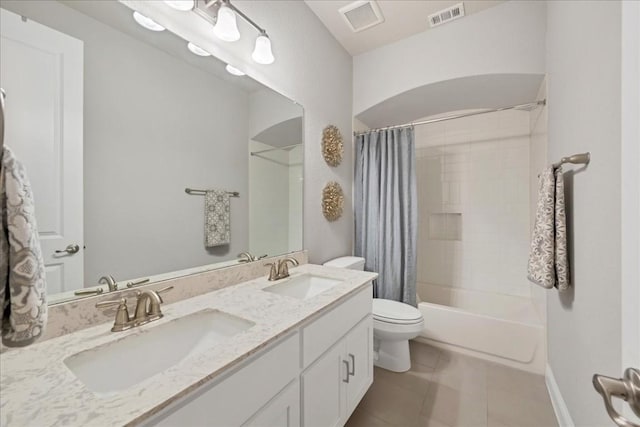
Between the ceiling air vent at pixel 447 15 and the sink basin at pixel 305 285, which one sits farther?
the ceiling air vent at pixel 447 15

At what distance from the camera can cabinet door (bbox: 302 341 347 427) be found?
38.0 inches

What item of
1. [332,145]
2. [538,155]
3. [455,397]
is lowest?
[455,397]

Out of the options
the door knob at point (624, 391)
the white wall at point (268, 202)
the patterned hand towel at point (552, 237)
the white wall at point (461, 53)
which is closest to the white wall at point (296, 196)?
the white wall at point (268, 202)

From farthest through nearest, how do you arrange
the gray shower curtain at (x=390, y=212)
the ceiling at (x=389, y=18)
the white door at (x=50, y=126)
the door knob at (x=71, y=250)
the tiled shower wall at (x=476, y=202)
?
the tiled shower wall at (x=476, y=202) → the gray shower curtain at (x=390, y=212) → the ceiling at (x=389, y=18) → the door knob at (x=71, y=250) → the white door at (x=50, y=126)

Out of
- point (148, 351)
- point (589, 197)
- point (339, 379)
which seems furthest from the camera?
point (339, 379)

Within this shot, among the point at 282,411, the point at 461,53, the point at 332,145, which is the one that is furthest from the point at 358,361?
the point at 461,53

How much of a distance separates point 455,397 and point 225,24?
98.5 inches

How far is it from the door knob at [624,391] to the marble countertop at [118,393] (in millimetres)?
718

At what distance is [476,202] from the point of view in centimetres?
277

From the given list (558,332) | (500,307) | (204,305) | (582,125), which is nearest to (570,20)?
(582,125)

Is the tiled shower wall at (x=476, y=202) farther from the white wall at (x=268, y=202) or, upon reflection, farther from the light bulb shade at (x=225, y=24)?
the light bulb shade at (x=225, y=24)

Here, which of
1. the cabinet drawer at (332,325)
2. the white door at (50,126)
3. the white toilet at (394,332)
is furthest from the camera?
the white toilet at (394,332)

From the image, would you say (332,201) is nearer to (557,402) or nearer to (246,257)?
(246,257)

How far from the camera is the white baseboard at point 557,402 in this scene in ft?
4.28
